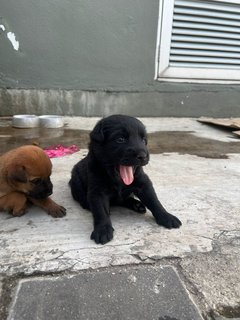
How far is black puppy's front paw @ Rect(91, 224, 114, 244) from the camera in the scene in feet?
7.35

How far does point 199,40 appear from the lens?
6.83 m

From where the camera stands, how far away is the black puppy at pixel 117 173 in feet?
7.88

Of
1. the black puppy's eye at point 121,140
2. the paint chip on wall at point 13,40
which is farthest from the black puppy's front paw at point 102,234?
the paint chip on wall at point 13,40

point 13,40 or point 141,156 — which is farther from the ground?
point 13,40

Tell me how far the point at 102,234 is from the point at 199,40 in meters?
5.48

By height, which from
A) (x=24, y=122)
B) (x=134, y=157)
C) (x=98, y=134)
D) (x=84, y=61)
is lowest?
(x=24, y=122)

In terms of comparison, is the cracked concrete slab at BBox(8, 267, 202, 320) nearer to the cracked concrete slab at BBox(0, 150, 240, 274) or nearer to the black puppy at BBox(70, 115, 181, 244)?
the cracked concrete slab at BBox(0, 150, 240, 274)

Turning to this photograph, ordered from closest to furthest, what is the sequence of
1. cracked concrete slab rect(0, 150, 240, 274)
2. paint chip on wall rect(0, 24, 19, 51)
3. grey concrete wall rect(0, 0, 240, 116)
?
cracked concrete slab rect(0, 150, 240, 274)
paint chip on wall rect(0, 24, 19, 51)
grey concrete wall rect(0, 0, 240, 116)

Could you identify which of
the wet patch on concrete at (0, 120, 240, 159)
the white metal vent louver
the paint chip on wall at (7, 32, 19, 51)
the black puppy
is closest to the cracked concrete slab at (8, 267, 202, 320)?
the black puppy

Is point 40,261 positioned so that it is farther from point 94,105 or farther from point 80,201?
point 94,105

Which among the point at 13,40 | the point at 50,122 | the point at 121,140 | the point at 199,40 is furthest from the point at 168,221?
the point at 199,40

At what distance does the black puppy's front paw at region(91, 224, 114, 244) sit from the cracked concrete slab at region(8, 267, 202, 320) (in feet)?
0.97

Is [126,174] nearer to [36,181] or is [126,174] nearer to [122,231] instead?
[122,231]

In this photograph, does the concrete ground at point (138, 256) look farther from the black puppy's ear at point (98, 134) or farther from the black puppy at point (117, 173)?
the black puppy's ear at point (98, 134)
